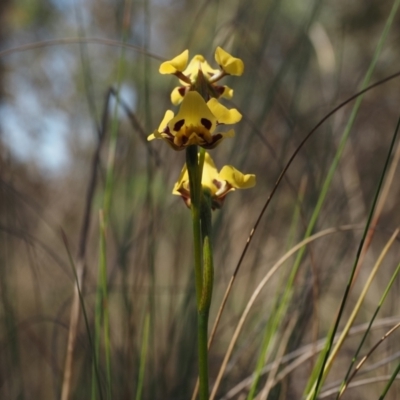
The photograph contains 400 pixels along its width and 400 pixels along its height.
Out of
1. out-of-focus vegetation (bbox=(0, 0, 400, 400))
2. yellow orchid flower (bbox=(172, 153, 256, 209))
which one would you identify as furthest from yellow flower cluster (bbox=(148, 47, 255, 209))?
out-of-focus vegetation (bbox=(0, 0, 400, 400))

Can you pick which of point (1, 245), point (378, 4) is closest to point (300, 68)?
point (1, 245)

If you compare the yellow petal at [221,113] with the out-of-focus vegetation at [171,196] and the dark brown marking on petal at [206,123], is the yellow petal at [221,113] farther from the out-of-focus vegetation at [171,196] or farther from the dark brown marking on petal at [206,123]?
the out-of-focus vegetation at [171,196]

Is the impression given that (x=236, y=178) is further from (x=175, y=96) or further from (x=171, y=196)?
(x=171, y=196)

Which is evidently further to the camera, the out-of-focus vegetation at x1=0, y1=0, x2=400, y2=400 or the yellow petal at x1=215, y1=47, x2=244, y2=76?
the out-of-focus vegetation at x1=0, y1=0, x2=400, y2=400

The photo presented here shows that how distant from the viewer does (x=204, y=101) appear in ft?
1.62

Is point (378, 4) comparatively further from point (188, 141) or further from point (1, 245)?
point (188, 141)

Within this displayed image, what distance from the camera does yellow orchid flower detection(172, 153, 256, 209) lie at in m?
0.52

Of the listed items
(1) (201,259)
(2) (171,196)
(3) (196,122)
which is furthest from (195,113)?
(2) (171,196)

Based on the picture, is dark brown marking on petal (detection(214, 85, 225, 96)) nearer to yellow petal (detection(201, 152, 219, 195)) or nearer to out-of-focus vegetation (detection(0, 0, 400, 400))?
yellow petal (detection(201, 152, 219, 195))

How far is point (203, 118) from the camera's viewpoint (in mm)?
488

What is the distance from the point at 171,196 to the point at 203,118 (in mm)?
1896

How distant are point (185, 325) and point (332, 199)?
0.67 metres

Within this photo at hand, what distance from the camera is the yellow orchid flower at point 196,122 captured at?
1.59 feet

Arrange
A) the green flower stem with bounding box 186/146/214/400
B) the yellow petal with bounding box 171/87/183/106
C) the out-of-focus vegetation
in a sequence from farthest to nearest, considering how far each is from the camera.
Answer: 1. the out-of-focus vegetation
2. the yellow petal with bounding box 171/87/183/106
3. the green flower stem with bounding box 186/146/214/400
